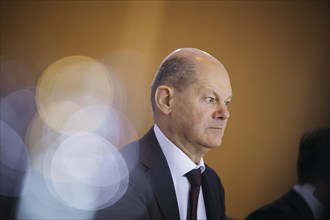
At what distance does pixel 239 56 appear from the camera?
2.39 metres

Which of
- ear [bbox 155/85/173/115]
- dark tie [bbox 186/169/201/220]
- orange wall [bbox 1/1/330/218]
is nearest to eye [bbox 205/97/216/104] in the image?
ear [bbox 155/85/173/115]

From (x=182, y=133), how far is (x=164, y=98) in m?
0.13

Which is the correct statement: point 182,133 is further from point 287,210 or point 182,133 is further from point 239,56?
point 239,56

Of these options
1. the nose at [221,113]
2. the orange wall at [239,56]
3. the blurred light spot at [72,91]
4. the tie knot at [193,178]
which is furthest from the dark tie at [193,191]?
the blurred light spot at [72,91]

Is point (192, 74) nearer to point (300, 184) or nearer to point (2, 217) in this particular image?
point (300, 184)

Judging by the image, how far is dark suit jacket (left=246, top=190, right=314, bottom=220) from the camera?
566 mm

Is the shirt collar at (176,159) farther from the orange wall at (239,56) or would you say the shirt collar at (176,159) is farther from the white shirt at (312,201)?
the orange wall at (239,56)

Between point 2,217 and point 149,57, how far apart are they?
4.54ft

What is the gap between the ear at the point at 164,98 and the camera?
113 cm

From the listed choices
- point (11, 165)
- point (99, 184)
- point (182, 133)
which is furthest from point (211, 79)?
point (11, 165)

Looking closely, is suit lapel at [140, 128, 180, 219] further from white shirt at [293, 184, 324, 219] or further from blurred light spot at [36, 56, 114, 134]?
blurred light spot at [36, 56, 114, 134]

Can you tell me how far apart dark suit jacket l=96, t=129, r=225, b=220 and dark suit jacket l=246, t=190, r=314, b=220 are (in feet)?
1.32

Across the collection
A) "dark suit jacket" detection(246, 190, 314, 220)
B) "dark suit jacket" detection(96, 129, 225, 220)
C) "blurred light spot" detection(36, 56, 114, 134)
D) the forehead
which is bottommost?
"blurred light spot" detection(36, 56, 114, 134)

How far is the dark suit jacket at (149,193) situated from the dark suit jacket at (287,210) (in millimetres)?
403
